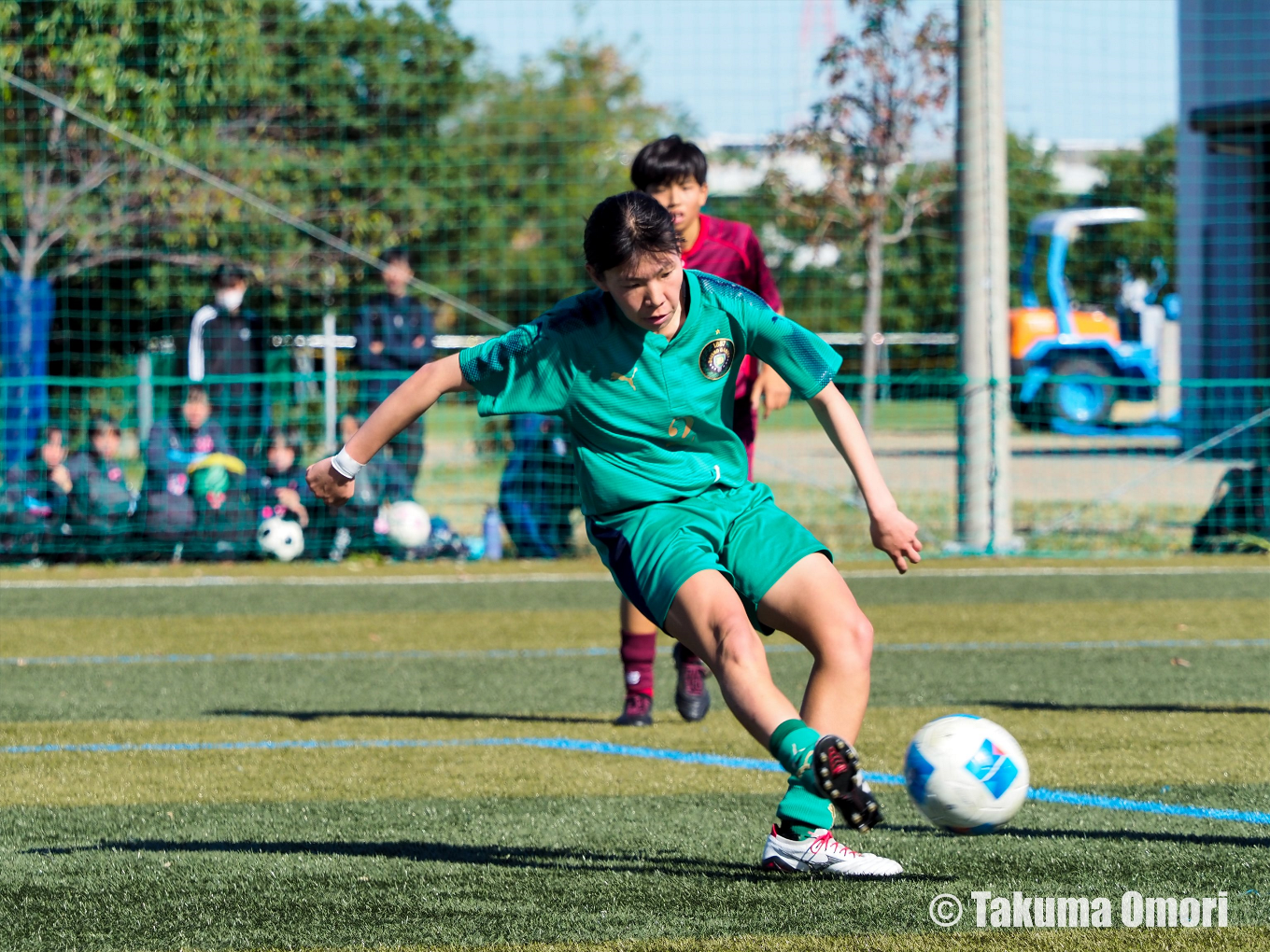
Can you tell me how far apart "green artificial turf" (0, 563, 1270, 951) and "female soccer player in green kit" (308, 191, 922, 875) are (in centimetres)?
42

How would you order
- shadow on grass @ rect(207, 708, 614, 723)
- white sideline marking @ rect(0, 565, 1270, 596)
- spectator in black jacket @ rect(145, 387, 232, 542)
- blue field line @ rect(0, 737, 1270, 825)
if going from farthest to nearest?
spectator in black jacket @ rect(145, 387, 232, 542) → white sideline marking @ rect(0, 565, 1270, 596) → shadow on grass @ rect(207, 708, 614, 723) → blue field line @ rect(0, 737, 1270, 825)

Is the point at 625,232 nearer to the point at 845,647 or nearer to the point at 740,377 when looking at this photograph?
the point at 845,647

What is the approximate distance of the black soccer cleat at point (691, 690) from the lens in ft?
18.6

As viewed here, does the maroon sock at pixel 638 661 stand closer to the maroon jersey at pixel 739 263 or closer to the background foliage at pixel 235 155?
the maroon jersey at pixel 739 263

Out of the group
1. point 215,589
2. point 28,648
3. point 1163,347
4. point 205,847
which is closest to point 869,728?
point 205,847

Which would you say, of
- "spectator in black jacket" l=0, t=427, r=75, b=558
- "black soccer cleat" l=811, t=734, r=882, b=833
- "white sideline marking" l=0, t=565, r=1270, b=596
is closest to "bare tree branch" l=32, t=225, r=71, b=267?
"spectator in black jacket" l=0, t=427, r=75, b=558

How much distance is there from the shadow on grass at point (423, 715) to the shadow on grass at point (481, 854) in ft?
6.20

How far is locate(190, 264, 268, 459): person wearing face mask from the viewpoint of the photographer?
39.5 ft

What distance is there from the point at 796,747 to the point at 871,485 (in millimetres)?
683

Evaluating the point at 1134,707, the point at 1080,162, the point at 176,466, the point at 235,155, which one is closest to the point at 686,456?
the point at 1134,707

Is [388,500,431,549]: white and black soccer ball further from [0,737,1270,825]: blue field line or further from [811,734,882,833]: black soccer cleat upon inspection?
[811,734,882,833]: black soccer cleat

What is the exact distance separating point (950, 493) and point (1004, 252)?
10.7ft

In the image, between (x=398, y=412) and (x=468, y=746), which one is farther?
(x=468, y=746)

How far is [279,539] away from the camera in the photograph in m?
11.1
